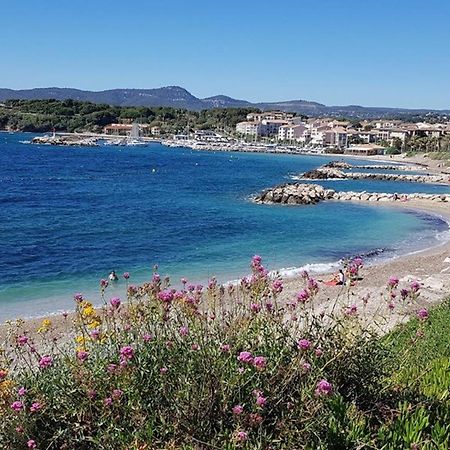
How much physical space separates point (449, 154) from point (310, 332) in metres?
114

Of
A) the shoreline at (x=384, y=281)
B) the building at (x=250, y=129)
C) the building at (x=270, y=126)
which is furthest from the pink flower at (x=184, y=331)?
the building at (x=270, y=126)

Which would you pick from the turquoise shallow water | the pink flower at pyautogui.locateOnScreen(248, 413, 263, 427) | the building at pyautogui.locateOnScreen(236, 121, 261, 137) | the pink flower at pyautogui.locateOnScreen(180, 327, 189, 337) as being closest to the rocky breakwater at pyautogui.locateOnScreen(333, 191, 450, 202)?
the turquoise shallow water

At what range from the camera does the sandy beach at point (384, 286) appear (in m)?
13.4

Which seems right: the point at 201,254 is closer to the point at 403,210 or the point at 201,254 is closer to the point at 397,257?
the point at 397,257

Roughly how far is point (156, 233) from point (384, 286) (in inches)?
609

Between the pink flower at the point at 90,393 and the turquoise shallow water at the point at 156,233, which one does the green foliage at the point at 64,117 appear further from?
the pink flower at the point at 90,393

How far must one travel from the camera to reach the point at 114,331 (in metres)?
4.52

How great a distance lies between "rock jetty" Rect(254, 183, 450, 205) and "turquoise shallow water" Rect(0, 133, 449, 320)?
6.13 feet

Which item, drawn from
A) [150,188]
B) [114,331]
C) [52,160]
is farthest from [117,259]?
[52,160]

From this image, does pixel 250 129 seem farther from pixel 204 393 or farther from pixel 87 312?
pixel 204 393

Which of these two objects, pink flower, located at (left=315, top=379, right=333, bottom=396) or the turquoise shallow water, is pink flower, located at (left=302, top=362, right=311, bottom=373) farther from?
the turquoise shallow water

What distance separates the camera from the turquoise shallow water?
21.0 m

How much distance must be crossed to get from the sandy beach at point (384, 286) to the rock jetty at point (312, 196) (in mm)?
19528

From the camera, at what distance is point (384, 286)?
1855 cm
